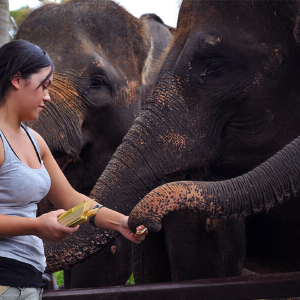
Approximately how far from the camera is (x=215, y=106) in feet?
8.84

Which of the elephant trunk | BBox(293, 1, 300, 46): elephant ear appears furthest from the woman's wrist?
BBox(293, 1, 300, 46): elephant ear

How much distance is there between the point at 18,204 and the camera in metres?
1.63

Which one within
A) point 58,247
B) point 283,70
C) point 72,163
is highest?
point 283,70

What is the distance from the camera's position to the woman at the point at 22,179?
1.56 m

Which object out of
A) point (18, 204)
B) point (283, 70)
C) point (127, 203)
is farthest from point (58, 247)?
point (283, 70)

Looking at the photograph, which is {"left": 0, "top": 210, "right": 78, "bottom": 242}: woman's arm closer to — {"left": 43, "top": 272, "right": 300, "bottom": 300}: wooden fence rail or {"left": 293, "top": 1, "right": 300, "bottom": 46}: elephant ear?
{"left": 43, "top": 272, "right": 300, "bottom": 300}: wooden fence rail

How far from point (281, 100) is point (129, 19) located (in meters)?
1.73

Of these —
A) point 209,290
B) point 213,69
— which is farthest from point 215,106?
point 209,290

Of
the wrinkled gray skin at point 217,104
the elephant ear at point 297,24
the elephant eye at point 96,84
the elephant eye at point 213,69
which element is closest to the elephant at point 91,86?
the elephant eye at point 96,84

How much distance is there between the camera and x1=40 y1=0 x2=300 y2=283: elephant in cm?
260

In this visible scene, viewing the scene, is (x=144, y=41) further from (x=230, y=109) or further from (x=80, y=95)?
(x=230, y=109)

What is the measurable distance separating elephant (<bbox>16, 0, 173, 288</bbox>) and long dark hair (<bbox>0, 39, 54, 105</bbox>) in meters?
1.58

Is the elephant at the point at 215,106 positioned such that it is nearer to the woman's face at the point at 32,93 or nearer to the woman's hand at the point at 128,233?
the woman's hand at the point at 128,233

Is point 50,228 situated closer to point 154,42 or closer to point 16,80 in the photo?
point 16,80
